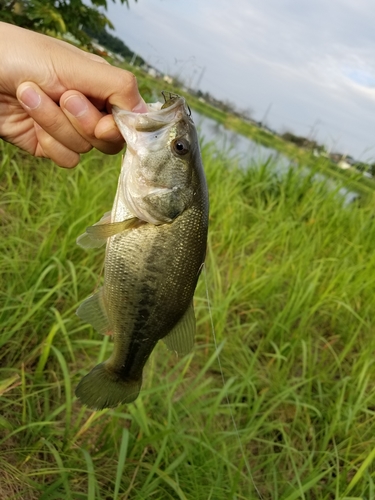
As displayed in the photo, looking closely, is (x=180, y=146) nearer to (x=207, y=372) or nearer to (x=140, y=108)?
(x=140, y=108)

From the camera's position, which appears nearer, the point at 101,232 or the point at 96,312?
the point at 101,232

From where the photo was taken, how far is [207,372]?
3.15m

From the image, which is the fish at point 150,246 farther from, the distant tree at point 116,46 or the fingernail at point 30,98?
the distant tree at point 116,46

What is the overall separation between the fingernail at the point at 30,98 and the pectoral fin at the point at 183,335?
859mm

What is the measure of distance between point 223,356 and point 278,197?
9.32 ft

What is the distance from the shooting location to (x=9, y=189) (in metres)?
3.40

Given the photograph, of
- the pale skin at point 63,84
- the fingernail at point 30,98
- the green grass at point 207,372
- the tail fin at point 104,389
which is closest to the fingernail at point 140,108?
the pale skin at point 63,84

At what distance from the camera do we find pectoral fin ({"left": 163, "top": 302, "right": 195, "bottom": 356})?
158 centimetres

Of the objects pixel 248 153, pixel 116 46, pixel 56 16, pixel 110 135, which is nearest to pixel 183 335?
pixel 110 135

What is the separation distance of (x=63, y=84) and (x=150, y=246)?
629 millimetres

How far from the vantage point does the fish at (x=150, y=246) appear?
1517 mm

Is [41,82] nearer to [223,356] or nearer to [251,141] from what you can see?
[223,356]

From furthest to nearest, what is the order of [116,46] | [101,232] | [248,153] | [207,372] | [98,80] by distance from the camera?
[116,46] < [248,153] < [207,372] < [98,80] < [101,232]

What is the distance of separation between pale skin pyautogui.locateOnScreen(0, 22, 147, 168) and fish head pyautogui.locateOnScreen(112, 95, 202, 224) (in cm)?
7
